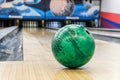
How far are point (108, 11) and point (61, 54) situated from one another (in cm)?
765

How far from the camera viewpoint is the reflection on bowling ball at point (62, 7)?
9.62m

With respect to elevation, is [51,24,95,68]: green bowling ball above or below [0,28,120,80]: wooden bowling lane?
above

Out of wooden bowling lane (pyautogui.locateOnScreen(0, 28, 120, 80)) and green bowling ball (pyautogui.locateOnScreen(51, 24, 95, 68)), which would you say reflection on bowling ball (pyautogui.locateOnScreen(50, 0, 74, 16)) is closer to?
wooden bowling lane (pyautogui.locateOnScreen(0, 28, 120, 80))

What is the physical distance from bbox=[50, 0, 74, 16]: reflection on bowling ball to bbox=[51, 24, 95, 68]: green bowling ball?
766cm

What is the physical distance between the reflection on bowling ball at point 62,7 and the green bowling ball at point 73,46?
301 inches

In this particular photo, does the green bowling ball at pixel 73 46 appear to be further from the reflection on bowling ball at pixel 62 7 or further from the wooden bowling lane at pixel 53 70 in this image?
the reflection on bowling ball at pixel 62 7

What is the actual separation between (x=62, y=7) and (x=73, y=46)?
7771 mm

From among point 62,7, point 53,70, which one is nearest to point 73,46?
point 53,70

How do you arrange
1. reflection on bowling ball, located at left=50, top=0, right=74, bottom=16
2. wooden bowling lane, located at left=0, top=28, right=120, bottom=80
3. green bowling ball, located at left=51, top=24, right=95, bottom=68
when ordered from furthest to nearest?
reflection on bowling ball, located at left=50, top=0, right=74, bottom=16 → green bowling ball, located at left=51, top=24, right=95, bottom=68 → wooden bowling lane, located at left=0, top=28, right=120, bottom=80

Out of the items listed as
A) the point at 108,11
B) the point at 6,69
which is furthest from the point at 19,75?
the point at 108,11

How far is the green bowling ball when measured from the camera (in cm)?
195

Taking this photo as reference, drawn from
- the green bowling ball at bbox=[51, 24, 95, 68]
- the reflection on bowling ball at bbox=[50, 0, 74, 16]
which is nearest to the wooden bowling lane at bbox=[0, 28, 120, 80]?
the green bowling ball at bbox=[51, 24, 95, 68]

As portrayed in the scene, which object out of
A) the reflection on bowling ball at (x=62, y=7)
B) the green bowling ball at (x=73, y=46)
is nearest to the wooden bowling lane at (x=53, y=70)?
the green bowling ball at (x=73, y=46)

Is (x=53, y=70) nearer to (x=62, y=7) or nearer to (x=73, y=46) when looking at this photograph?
(x=73, y=46)
